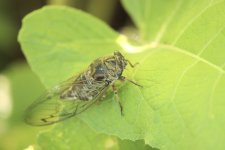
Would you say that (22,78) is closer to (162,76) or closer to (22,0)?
(22,0)

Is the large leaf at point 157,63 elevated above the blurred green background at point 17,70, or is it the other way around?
the large leaf at point 157,63

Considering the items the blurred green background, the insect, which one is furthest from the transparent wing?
the blurred green background

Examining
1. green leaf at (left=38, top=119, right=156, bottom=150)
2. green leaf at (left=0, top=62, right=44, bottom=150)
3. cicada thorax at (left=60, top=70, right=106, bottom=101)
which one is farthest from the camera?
green leaf at (left=0, top=62, right=44, bottom=150)

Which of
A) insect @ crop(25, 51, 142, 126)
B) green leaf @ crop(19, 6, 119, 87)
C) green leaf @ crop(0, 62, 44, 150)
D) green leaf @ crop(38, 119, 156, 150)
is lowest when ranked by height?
green leaf @ crop(0, 62, 44, 150)

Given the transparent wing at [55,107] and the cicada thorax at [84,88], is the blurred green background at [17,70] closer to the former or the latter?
the transparent wing at [55,107]

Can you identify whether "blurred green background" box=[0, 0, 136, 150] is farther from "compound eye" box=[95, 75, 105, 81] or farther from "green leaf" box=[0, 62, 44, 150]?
"compound eye" box=[95, 75, 105, 81]

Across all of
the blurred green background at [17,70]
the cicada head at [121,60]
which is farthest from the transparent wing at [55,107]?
the blurred green background at [17,70]
